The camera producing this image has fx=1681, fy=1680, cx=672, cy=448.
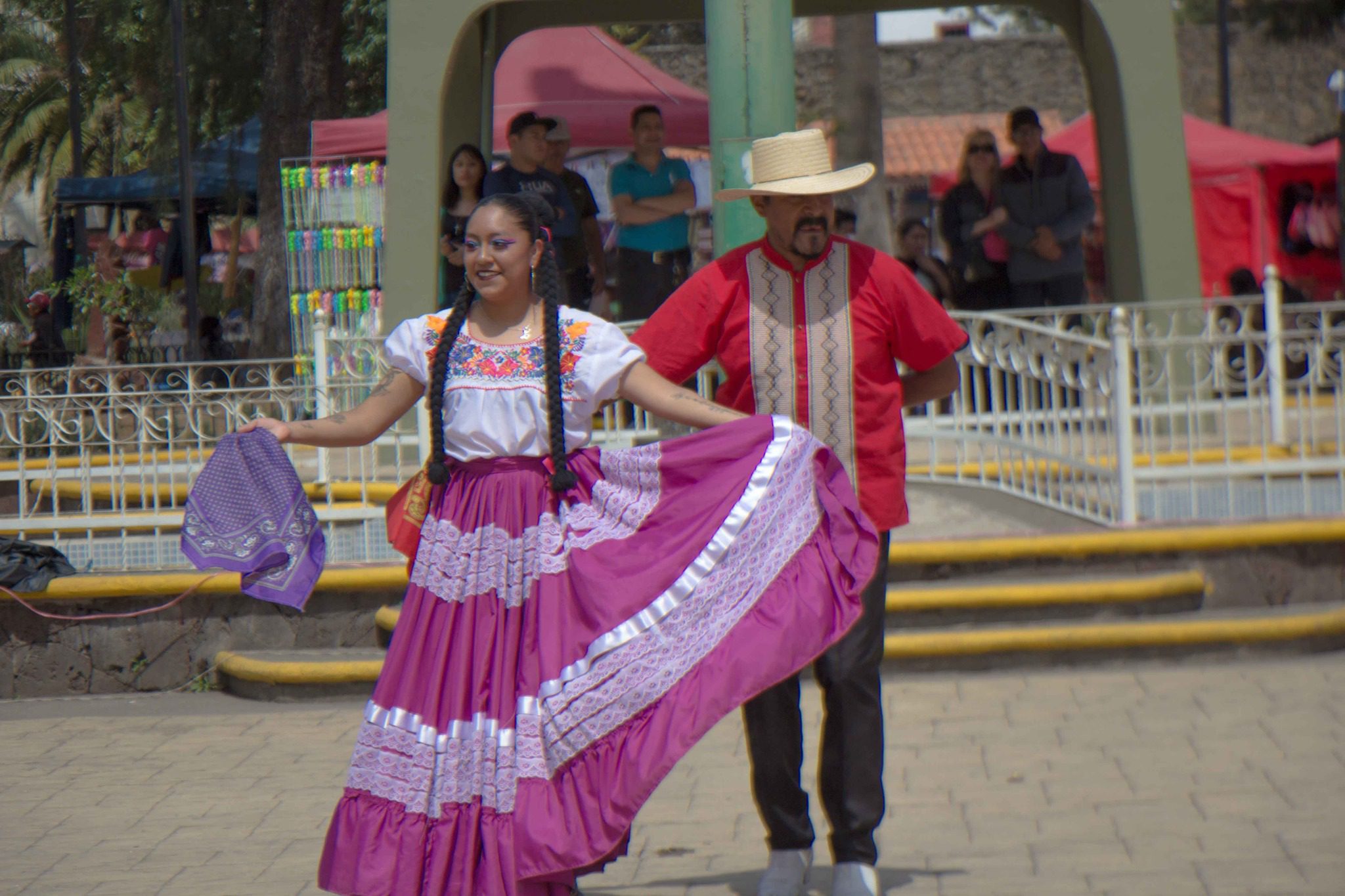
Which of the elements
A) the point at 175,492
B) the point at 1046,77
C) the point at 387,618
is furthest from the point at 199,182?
the point at 1046,77

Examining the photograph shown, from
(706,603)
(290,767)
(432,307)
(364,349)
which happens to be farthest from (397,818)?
(432,307)

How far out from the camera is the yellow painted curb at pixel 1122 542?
25.1ft

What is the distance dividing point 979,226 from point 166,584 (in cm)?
543

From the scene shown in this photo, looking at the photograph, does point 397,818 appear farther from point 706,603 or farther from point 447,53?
point 447,53

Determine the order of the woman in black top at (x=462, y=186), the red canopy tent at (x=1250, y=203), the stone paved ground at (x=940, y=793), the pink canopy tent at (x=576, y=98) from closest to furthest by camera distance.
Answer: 1. the stone paved ground at (x=940, y=793)
2. the woman in black top at (x=462, y=186)
3. the pink canopy tent at (x=576, y=98)
4. the red canopy tent at (x=1250, y=203)

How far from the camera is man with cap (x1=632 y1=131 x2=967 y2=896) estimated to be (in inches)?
173

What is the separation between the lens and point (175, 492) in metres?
8.50

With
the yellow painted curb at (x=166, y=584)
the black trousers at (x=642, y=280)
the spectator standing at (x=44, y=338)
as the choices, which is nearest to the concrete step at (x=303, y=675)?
the yellow painted curb at (x=166, y=584)

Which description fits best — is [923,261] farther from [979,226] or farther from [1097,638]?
[1097,638]

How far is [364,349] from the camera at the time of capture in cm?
849

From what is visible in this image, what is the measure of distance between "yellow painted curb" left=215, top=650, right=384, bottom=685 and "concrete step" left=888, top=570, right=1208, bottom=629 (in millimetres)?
2298

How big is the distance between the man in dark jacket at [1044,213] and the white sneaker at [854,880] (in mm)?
6617

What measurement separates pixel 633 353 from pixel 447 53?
664 cm

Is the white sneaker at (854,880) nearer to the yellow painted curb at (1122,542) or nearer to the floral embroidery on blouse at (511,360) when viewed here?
the floral embroidery on blouse at (511,360)
